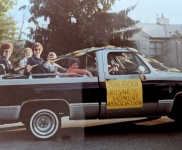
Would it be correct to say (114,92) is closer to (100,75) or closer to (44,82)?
(100,75)

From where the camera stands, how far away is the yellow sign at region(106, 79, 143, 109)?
3.82m

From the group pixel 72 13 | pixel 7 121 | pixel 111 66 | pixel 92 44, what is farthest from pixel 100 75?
pixel 7 121

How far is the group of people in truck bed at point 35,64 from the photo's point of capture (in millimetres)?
3881

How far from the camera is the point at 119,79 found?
12.9 ft

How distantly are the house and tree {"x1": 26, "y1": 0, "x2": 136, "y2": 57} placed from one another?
690 mm

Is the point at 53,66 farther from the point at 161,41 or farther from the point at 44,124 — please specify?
the point at 161,41

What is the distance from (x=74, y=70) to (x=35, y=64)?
55 centimetres

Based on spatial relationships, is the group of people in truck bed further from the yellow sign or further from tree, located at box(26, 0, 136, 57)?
the yellow sign

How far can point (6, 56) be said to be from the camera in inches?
162

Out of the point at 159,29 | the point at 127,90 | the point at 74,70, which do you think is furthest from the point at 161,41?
the point at 74,70

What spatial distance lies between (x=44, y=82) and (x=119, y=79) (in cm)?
102

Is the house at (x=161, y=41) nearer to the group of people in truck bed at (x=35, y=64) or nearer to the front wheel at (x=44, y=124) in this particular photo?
the group of people in truck bed at (x=35, y=64)

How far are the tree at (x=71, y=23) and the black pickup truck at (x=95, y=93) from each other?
0.22 metres

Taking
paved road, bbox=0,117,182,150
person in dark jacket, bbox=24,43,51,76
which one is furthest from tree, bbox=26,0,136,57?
paved road, bbox=0,117,182,150
